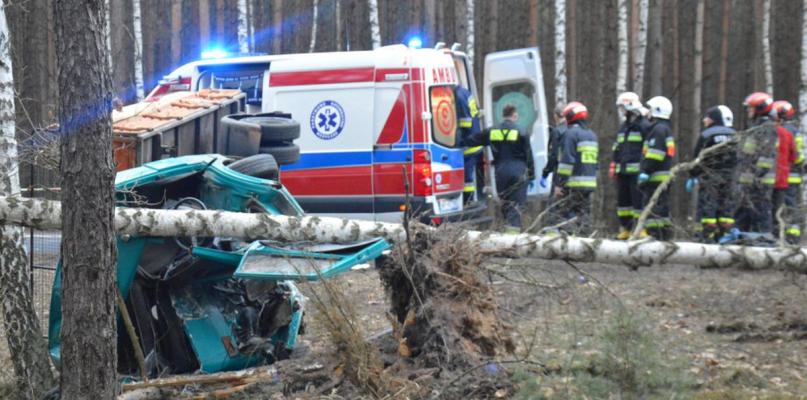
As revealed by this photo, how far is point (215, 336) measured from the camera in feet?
15.5

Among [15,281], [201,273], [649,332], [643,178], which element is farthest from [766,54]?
[15,281]

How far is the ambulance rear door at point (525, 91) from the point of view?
32.2 ft

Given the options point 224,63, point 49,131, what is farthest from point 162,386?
point 224,63

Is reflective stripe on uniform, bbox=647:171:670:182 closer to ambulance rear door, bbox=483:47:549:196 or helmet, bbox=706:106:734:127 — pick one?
helmet, bbox=706:106:734:127

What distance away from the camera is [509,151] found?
9.38 m

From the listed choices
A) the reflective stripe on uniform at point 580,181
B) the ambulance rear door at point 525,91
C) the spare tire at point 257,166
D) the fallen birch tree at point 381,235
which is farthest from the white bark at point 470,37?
the fallen birch tree at point 381,235

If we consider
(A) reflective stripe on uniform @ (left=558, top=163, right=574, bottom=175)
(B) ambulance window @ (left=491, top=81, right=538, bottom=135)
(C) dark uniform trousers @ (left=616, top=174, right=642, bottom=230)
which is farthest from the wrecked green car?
(C) dark uniform trousers @ (left=616, top=174, right=642, bottom=230)

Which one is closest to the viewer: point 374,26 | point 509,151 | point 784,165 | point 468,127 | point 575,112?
point 784,165

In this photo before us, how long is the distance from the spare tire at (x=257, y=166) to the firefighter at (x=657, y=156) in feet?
18.0

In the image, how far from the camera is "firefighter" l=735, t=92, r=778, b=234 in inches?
309

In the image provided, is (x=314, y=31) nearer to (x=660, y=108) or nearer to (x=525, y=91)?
(x=525, y=91)

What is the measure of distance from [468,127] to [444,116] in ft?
1.80

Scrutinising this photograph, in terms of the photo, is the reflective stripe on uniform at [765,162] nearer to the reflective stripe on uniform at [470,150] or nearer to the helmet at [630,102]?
the helmet at [630,102]

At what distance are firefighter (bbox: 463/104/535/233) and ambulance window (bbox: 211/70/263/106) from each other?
2365 millimetres
